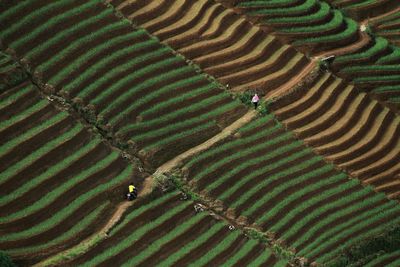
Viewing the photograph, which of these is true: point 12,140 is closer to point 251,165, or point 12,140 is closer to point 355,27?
point 251,165

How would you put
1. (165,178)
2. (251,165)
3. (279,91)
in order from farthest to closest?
(279,91) → (251,165) → (165,178)

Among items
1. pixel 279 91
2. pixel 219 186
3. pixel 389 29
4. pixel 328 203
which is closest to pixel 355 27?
pixel 389 29

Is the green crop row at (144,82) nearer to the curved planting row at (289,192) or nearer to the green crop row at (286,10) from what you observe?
the curved planting row at (289,192)

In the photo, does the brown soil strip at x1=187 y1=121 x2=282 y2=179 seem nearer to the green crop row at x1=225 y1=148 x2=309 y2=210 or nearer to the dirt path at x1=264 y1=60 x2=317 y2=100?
the green crop row at x1=225 y1=148 x2=309 y2=210

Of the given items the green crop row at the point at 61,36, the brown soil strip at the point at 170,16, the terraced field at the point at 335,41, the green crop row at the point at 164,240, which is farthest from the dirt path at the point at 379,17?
the green crop row at the point at 164,240

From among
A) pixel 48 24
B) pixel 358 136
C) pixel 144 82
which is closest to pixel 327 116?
pixel 358 136

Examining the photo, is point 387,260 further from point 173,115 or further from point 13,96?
point 13,96
